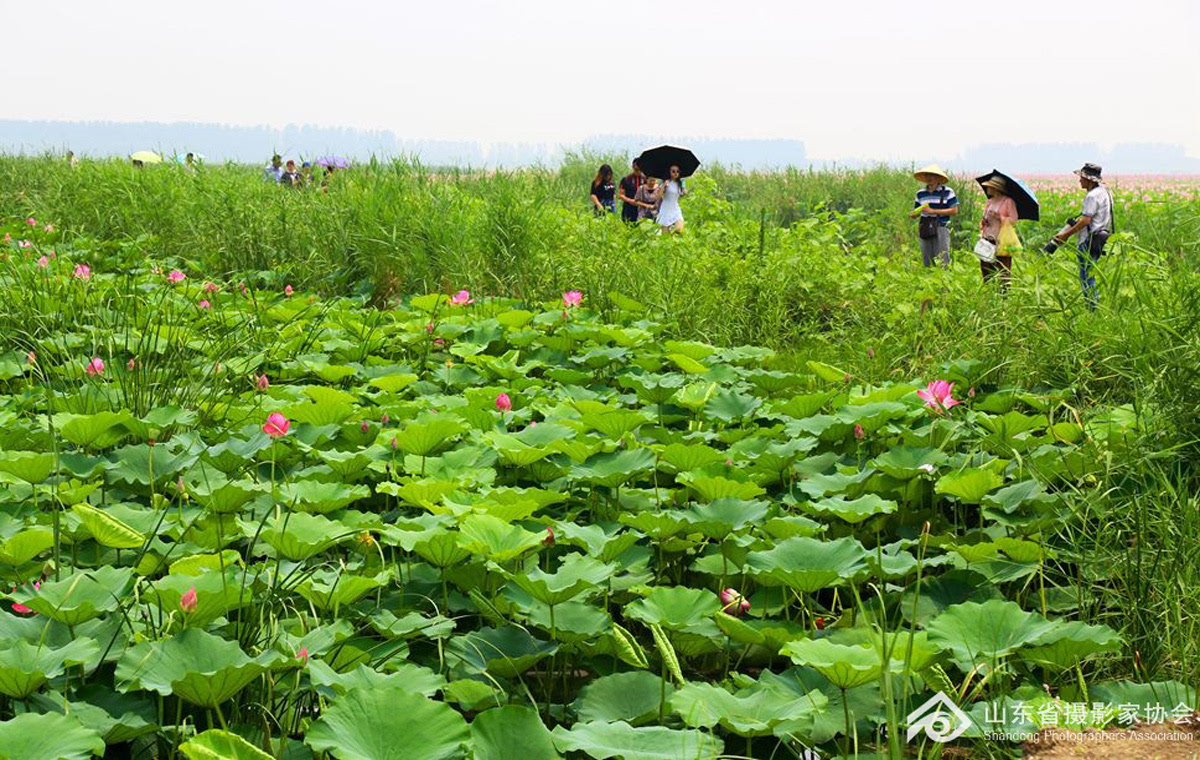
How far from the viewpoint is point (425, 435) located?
9.70 feet

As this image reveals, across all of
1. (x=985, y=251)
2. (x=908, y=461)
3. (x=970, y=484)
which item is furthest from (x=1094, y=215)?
(x=970, y=484)

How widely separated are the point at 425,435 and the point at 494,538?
2.58ft

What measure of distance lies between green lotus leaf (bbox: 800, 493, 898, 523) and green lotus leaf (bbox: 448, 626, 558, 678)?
87 centimetres

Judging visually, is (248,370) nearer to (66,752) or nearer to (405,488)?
(405,488)

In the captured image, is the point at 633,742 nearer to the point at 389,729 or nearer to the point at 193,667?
the point at 389,729

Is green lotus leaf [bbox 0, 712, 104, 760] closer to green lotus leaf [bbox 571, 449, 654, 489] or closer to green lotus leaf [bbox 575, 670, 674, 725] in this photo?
green lotus leaf [bbox 575, 670, 674, 725]

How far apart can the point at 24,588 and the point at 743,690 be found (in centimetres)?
131

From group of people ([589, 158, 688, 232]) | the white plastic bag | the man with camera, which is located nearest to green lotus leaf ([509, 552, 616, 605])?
the white plastic bag

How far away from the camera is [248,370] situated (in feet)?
12.9

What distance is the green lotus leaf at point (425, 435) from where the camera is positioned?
9.66ft

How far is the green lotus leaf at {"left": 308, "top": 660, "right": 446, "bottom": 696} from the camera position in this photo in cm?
176

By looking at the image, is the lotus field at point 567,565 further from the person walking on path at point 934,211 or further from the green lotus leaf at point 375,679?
the person walking on path at point 934,211

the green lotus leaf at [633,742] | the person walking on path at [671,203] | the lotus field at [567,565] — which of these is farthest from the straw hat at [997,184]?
the green lotus leaf at [633,742]

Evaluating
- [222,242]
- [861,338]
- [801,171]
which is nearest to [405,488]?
[861,338]
